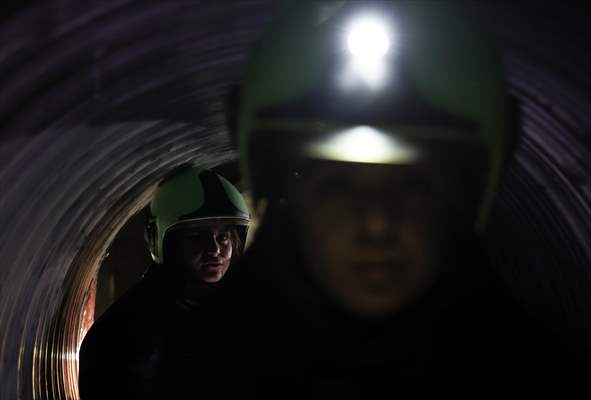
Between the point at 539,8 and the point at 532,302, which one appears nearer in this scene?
the point at 539,8

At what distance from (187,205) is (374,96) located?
11.5 ft

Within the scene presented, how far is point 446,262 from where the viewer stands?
2.91 m

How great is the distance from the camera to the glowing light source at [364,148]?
2910 millimetres

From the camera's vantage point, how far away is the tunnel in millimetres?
3381

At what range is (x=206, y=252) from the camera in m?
6.21

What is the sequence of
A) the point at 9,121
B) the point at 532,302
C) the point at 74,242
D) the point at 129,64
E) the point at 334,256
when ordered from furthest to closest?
the point at 532,302
the point at 74,242
the point at 129,64
the point at 9,121
the point at 334,256

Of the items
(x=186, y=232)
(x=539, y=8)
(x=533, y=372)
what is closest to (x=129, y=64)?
(x=539, y=8)

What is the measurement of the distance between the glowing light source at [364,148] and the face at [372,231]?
0.04m

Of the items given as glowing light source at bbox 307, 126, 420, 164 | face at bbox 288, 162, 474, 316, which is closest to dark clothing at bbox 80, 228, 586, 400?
face at bbox 288, 162, 474, 316

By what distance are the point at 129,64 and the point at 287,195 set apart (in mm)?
1281

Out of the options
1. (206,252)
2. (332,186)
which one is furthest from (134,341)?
(332,186)

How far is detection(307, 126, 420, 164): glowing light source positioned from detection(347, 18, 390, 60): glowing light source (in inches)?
13.1

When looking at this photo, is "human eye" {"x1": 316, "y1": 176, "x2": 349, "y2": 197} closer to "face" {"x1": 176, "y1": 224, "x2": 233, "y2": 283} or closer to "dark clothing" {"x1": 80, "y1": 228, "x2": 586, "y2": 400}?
"dark clothing" {"x1": 80, "y1": 228, "x2": 586, "y2": 400}

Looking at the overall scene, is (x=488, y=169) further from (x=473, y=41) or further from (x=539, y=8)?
(x=539, y=8)
